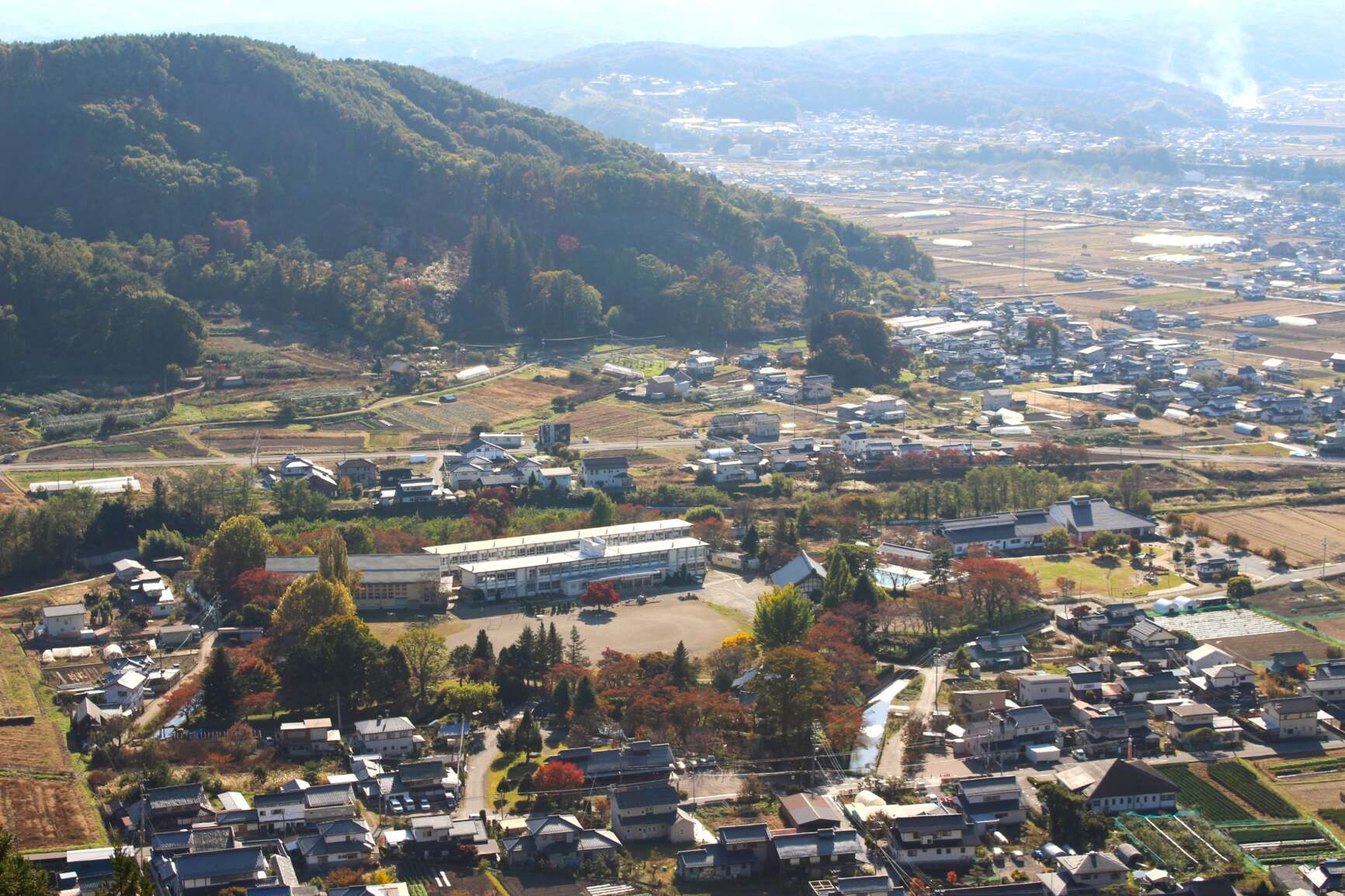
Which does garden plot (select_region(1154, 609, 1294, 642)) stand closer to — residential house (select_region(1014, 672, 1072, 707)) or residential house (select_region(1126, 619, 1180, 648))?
residential house (select_region(1126, 619, 1180, 648))

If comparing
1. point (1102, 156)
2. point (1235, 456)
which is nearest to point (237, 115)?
point (1235, 456)

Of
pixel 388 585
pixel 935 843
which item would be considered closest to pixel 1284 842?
pixel 935 843

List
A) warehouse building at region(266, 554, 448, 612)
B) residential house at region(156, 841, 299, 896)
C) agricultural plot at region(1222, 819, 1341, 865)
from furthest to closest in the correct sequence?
warehouse building at region(266, 554, 448, 612) → agricultural plot at region(1222, 819, 1341, 865) → residential house at region(156, 841, 299, 896)

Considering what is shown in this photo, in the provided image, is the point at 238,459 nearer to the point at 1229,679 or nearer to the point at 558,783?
the point at 558,783

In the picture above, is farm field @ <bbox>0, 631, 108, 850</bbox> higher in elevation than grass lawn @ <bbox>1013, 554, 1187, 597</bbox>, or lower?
higher

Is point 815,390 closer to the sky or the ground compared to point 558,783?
closer to the ground

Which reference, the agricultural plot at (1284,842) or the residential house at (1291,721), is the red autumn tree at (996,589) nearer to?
the residential house at (1291,721)

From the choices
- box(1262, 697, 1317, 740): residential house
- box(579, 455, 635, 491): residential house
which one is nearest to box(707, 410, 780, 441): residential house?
box(579, 455, 635, 491): residential house

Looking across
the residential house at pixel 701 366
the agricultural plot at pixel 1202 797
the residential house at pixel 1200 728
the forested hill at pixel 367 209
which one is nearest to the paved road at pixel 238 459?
the residential house at pixel 701 366
